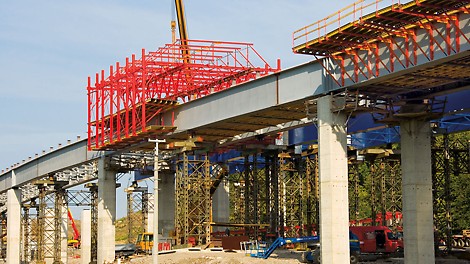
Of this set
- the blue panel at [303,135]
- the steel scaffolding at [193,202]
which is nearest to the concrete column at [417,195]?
the blue panel at [303,135]

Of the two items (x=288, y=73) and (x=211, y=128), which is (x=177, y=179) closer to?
(x=211, y=128)

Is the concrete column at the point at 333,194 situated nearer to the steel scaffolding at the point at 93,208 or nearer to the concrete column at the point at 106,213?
the concrete column at the point at 106,213

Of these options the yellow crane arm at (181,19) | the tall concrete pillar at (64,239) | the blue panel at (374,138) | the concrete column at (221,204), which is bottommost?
the tall concrete pillar at (64,239)

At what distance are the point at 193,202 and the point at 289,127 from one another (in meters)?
8.53

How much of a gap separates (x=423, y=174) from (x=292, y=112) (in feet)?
27.6

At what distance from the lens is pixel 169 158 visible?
7025cm

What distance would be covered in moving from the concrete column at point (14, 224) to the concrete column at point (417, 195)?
5374 centimetres

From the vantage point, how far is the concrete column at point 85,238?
85.5 m

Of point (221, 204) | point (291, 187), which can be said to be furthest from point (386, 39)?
point (221, 204)

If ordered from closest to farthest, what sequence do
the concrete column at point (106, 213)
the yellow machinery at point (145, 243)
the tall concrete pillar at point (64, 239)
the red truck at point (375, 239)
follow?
the red truck at point (375, 239), the concrete column at point (106, 213), the yellow machinery at point (145, 243), the tall concrete pillar at point (64, 239)

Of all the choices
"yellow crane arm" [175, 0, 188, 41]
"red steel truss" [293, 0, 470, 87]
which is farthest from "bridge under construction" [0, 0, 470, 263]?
"yellow crane arm" [175, 0, 188, 41]

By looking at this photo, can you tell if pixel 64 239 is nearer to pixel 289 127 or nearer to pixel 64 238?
pixel 64 238

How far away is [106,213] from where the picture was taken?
217 ft

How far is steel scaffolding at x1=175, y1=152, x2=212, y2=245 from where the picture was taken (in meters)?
55.1
